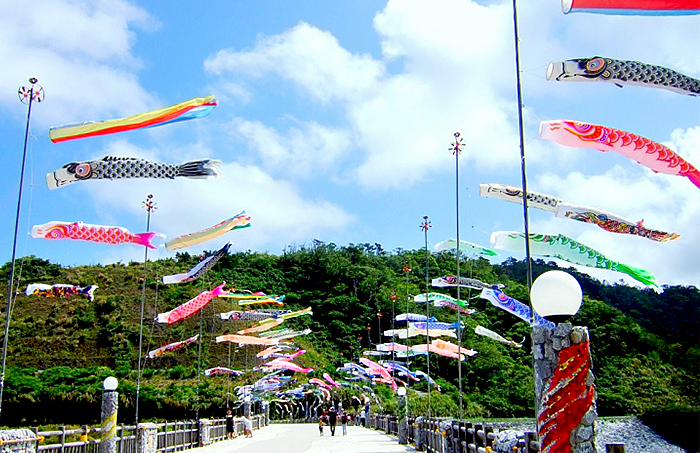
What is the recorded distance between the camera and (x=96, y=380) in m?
42.9

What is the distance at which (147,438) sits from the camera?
17.1 metres

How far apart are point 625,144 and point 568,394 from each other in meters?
7.19

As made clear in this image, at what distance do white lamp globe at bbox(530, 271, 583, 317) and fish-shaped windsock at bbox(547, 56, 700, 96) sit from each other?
237 inches

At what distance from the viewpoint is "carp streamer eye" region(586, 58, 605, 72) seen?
11.3 metres

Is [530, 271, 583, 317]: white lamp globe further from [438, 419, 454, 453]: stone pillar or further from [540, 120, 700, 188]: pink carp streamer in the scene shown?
[438, 419, 454, 453]: stone pillar

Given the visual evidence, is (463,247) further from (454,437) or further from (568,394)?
(568,394)

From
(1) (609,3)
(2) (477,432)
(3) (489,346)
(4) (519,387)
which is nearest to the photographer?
(1) (609,3)

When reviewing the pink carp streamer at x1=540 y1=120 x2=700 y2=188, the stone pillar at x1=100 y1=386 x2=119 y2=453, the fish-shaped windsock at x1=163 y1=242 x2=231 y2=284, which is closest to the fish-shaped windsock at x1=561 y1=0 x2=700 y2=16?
the pink carp streamer at x1=540 y1=120 x2=700 y2=188

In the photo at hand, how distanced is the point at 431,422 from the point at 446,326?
29.7ft

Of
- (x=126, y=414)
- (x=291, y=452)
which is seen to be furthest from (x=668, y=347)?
(x=291, y=452)

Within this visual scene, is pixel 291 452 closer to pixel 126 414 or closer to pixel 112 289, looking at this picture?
pixel 126 414

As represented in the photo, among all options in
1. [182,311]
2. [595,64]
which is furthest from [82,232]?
[595,64]

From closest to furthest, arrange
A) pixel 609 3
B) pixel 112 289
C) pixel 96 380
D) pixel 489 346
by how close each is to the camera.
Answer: pixel 609 3 < pixel 96 380 < pixel 489 346 < pixel 112 289

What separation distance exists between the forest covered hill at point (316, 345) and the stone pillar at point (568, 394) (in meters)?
27.5
